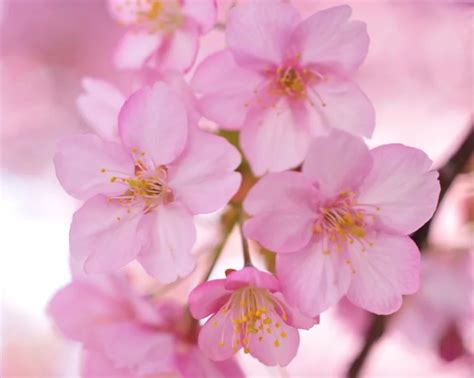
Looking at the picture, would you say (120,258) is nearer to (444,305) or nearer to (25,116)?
(444,305)

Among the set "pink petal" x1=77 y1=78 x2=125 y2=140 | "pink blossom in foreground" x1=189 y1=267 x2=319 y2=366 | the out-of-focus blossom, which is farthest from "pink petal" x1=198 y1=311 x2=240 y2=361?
the out-of-focus blossom

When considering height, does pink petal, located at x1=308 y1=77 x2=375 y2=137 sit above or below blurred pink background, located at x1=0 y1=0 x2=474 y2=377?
above

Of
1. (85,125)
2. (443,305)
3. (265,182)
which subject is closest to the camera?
(265,182)

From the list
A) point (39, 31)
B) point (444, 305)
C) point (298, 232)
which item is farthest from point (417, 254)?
point (39, 31)

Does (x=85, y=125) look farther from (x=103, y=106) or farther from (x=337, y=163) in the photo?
(x=337, y=163)

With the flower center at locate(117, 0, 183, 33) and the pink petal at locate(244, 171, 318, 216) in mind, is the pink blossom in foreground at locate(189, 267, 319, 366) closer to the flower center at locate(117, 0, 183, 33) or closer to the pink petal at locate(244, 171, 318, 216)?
the pink petal at locate(244, 171, 318, 216)

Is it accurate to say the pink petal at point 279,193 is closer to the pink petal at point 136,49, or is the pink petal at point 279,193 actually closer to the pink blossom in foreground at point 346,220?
the pink blossom in foreground at point 346,220

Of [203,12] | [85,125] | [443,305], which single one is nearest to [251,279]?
[203,12]

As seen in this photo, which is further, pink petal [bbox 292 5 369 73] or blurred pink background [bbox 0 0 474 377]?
blurred pink background [bbox 0 0 474 377]
